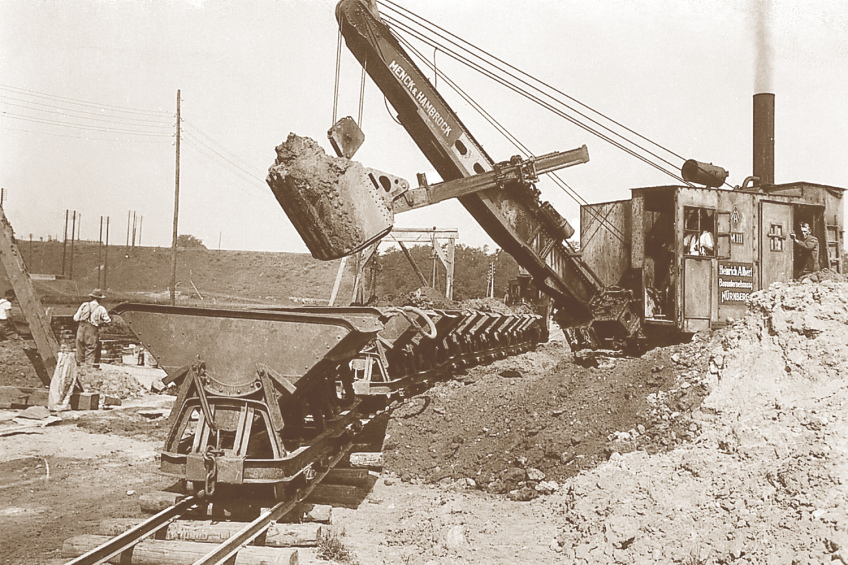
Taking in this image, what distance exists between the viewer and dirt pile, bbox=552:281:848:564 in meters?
4.08

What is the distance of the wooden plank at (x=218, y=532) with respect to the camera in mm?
4562

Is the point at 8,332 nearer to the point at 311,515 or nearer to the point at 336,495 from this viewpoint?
the point at 336,495

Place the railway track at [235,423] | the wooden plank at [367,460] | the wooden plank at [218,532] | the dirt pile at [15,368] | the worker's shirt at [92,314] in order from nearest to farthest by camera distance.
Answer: the railway track at [235,423], the wooden plank at [218,532], the wooden plank at [367,460], the worker's shirt at [92,314], the dirt pile at [15,368]

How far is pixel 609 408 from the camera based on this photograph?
6.73 metres

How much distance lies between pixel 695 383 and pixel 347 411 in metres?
3.25

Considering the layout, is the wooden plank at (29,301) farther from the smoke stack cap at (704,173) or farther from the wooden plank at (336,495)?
the smoke stack cap at (704,173)

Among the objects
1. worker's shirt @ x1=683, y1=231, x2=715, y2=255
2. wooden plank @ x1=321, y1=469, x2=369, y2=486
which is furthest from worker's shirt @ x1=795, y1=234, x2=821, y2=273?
wooden plank @ x1=321, y1=469, x2=369, y2=486

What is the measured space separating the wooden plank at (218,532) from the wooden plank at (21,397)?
261 inches

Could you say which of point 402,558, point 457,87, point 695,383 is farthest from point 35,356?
point 695,383

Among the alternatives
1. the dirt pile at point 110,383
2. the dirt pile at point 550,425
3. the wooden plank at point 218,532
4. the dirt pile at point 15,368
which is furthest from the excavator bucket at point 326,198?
the dirt pile at point 15,368

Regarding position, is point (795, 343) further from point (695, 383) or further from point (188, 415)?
point (188, 415)

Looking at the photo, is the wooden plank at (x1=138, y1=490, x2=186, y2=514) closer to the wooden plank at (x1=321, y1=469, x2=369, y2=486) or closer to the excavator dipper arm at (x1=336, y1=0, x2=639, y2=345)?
the wooden plank at (x1=321, y1=469, x2=369, y2=486)

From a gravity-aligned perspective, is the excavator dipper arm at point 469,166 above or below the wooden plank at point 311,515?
above

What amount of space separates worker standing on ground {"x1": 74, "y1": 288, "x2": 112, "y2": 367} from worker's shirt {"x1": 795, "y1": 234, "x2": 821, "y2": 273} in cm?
1231
